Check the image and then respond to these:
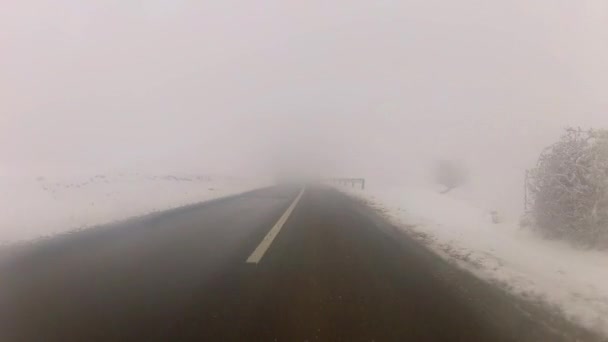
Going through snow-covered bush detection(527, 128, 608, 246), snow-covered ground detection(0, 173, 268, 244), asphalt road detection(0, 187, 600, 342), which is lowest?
snow-covered ground detection(0, 173, 268, 244)

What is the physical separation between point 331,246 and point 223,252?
89.1 inches

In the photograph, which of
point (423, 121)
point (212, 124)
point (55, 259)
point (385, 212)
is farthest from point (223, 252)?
point (212, 124)

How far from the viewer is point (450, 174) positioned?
154 feet

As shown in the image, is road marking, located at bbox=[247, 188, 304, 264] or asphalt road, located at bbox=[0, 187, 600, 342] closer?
asphalt road, located at bbox=[0, 187, 600, 342]

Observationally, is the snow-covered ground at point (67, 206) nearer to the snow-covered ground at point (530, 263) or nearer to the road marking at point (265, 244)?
the road marking at point (265, 244)

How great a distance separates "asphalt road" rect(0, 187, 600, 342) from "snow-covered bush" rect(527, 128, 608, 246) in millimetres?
2998

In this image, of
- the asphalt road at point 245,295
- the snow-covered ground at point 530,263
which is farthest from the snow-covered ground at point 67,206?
the snow-covered ground at point 530,263

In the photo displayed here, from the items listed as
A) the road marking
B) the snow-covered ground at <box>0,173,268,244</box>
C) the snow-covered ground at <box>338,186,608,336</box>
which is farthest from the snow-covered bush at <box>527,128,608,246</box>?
the snow-covered ground at <box>0,173,268,244</box>

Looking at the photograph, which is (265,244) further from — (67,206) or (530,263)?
(67,206)

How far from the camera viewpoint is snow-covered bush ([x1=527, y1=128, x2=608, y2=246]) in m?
8.16

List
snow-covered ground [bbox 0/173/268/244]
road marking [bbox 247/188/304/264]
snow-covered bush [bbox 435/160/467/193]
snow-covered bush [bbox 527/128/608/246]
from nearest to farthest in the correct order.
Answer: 1. road marking [bbox 247/188/304/264]
2. snow-covered bush [bbox 527/128/608/246]
3. snow-covered ground [bbox 0/173/268/244]
4. snow-covered bush [bbox 435/160/467/193]

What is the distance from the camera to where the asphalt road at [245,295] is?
165 inches

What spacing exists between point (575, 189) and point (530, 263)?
2104 mm

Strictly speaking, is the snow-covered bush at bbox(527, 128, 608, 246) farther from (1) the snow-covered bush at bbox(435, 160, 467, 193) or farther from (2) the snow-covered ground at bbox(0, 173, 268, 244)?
(1) the snow-covered bush at bbox(435, 160, 467, 193)
